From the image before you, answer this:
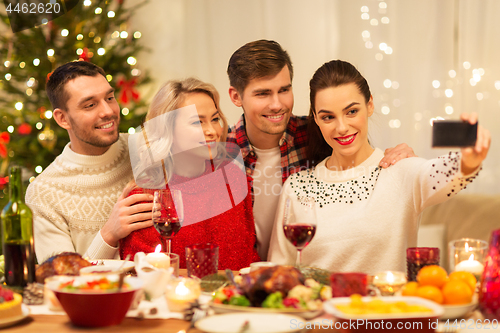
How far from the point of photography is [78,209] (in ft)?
7.47

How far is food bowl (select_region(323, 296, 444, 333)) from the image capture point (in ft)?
2.82

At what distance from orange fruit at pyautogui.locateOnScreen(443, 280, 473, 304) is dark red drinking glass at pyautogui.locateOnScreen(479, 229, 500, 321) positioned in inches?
1.2

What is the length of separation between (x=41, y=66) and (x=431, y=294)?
3.42 meters

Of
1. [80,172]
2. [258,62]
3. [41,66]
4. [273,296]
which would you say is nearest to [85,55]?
[41,66]

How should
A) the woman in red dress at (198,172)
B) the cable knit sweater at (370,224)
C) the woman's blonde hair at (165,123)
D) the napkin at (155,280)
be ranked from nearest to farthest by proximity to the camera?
the napkin at (155,280) < the cable knit sweater at (370,224) < the woman in red dress at (198,172) < the woman's blonde hair at (165,123)

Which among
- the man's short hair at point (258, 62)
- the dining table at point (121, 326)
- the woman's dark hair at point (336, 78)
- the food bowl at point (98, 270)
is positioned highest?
the man's short hair at point (258, 62)

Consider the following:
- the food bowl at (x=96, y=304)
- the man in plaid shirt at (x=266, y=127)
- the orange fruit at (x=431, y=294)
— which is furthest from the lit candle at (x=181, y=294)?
the man in plaid shirt at (x=266, y=127)

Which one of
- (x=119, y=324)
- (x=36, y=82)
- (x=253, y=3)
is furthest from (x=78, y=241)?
(x=253, y=3)

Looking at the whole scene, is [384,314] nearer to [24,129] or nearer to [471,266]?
[471,266]

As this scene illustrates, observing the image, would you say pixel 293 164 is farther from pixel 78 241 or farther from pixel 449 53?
pixel 449 53

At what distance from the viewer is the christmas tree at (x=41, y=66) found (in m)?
3.51

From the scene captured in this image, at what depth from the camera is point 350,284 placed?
1.01m

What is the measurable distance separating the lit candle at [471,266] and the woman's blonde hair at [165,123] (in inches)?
50.4

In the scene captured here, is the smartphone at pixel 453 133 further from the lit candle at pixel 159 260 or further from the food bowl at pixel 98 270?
the food bowl at pixel 98 270
